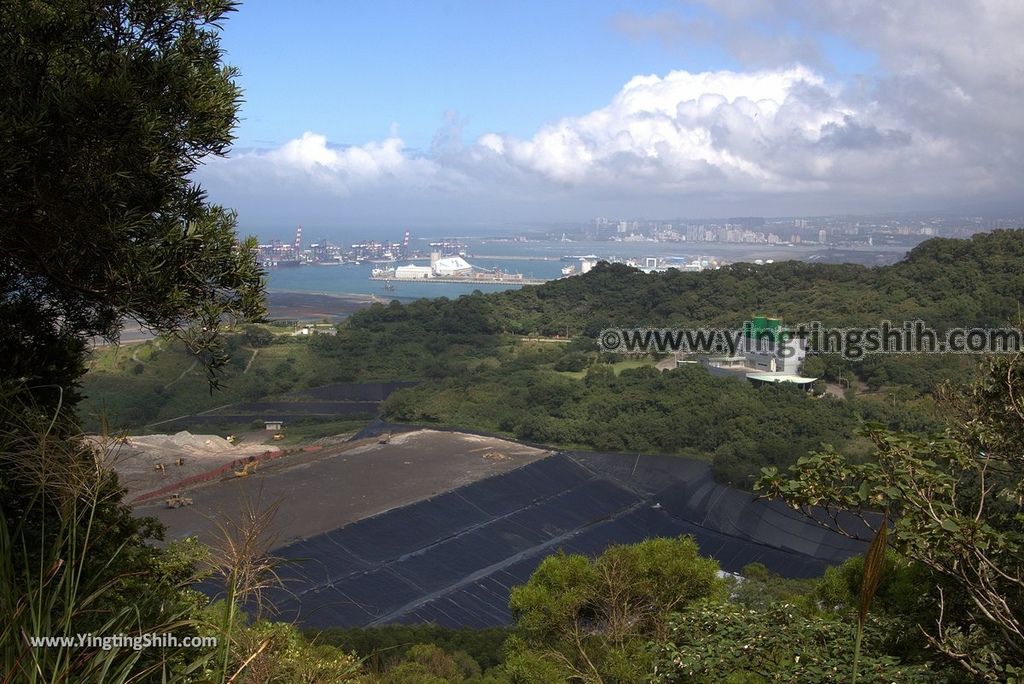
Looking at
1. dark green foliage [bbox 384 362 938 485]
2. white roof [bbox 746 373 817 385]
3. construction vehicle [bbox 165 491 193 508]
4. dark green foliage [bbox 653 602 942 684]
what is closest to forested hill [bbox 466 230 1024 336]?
white roof [bbox 746 373 817 385]

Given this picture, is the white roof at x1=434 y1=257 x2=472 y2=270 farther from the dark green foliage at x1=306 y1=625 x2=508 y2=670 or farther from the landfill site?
the dark green foliage at x1=306 y1=625 x2=508 y2=670

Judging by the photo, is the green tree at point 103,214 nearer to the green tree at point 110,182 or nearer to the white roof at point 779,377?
the green tree at point 110,182

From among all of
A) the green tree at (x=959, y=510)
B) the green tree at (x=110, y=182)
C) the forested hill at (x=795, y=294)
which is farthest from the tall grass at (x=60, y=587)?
the forested hill at (x=795, y=294)

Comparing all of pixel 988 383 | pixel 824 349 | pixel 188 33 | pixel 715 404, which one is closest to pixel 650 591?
pixel 988 383

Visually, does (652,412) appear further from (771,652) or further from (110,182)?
(110,182)

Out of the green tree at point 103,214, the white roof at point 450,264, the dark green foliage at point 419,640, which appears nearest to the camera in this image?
the green tree at point 103,214
